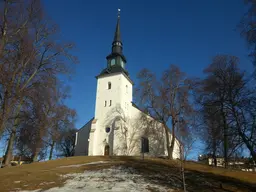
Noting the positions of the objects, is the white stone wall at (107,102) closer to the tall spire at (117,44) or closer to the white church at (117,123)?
the white church at (117,123)

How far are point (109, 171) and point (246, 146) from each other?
9115 mm

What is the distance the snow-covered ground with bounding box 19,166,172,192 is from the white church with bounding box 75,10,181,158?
1350cm

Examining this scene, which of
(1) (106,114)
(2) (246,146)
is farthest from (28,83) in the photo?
(1) (106,114)

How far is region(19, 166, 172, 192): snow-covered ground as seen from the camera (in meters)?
10.5

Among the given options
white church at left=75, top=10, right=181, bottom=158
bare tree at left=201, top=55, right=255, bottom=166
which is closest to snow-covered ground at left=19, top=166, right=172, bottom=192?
bare tree at left=201, top=55, right=255, bottom=166

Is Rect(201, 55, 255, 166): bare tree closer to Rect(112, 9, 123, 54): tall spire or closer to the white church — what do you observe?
the white church

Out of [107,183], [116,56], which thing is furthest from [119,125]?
[107,183]

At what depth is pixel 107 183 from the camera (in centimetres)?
1169

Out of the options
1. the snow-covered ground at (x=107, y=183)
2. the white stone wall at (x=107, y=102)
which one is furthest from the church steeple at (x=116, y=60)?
the snow-covered ground at (x=107, y=183)

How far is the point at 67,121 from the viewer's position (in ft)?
115

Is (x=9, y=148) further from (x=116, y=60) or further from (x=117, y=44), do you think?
(x=117, y=44)

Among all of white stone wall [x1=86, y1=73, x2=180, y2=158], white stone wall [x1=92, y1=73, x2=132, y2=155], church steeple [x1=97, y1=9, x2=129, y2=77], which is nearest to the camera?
white stone wall [x1=86, y1=73, x2=180, y2=158]

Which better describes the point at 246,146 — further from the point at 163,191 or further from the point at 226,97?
the point at 163,191

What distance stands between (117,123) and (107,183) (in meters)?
18.6
